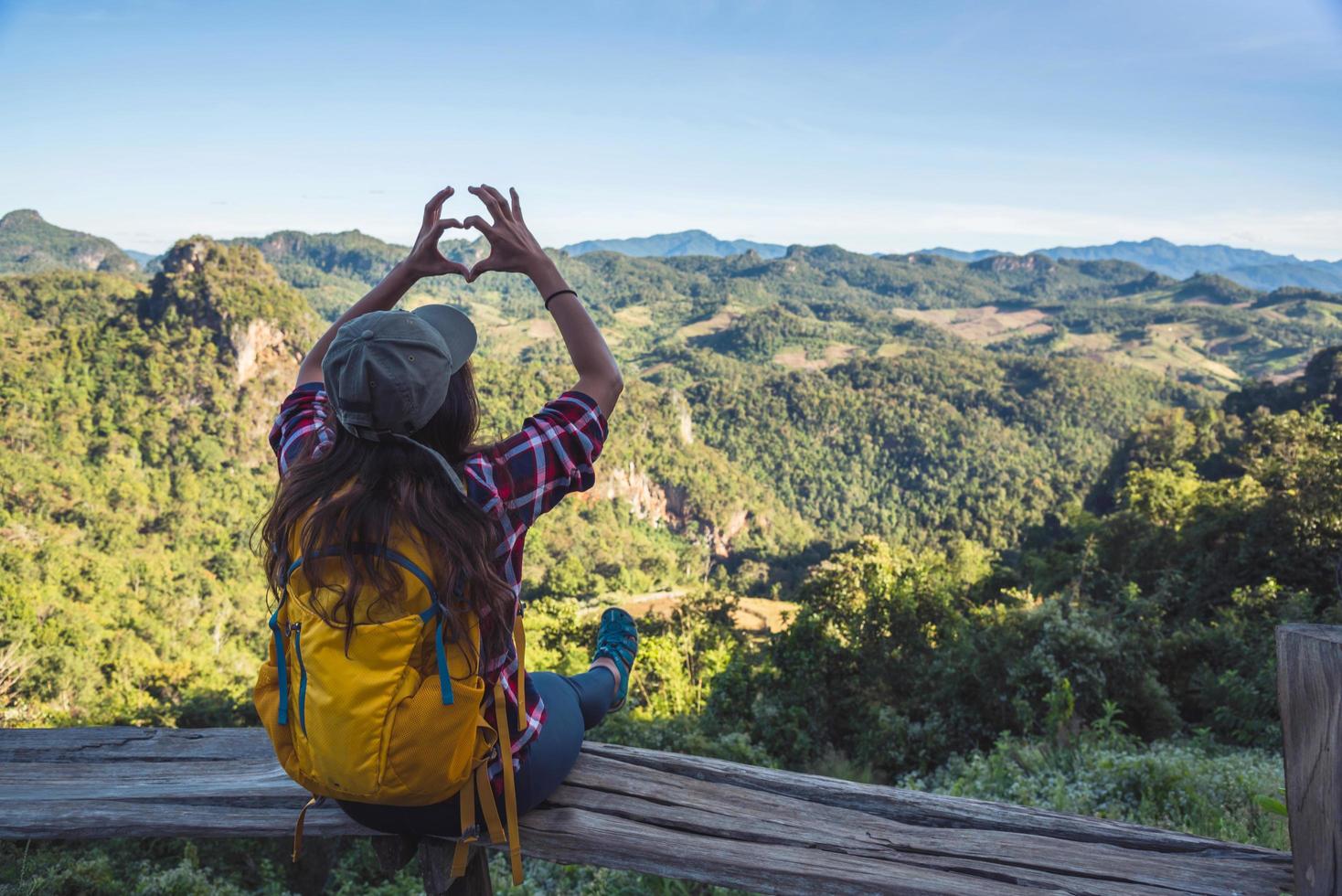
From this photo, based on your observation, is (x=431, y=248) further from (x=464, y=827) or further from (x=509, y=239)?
(x=464, y=827)

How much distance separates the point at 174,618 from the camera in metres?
30.9

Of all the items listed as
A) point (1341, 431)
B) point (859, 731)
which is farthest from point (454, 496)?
point (1341, 431)

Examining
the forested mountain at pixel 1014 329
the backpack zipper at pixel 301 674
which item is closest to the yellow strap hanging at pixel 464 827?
the backpack zipper at pixel 301 674

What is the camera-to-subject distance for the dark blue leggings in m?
1.51

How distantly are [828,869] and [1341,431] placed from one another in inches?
702

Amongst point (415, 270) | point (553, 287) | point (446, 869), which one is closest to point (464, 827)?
point (446, 869)

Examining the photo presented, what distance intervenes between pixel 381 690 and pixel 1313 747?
1.59 metres

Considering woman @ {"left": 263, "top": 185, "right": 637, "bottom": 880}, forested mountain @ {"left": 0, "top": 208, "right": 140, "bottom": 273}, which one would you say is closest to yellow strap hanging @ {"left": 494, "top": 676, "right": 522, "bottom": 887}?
woman @ {"left": 263, "top": 185, "right": 637, "bottom": 880}

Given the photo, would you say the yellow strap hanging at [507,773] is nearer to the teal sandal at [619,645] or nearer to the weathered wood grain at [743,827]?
the weathered wood grain at [743,827]

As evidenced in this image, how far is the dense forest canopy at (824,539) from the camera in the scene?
8023 mm

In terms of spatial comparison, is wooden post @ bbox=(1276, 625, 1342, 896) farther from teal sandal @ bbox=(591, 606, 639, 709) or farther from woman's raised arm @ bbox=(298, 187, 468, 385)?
woman's raised arm @ bbox=(298, 187, 468, 385)

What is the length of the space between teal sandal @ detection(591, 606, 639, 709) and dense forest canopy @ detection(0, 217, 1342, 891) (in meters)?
0.66

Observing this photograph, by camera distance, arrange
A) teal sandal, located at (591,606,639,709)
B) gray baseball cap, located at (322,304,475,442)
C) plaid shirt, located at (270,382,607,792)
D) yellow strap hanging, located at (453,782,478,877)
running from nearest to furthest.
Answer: gray baseball cap, located at (322,304,475,442)
plaid shirt, located at (270,382,607,792)
yellow strap hanging, located at (453,782,478,877)
teal sandal, located at (591,606,639,709)

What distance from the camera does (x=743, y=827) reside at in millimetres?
1605
